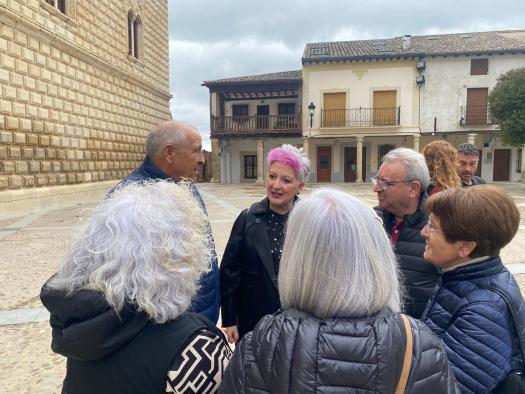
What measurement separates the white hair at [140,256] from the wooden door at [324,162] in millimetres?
23858

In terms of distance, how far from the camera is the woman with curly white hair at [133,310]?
931 millimetres

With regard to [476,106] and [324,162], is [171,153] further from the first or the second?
[476,106]

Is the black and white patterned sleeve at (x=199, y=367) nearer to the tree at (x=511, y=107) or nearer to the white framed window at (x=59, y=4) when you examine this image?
the white framed window at (x=59, y=4)

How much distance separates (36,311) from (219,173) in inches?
887

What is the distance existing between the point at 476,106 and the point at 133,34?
740 inches

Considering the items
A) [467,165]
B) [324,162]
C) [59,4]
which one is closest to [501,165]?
[324,162]

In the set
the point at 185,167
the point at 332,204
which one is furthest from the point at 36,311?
the point at 332,204

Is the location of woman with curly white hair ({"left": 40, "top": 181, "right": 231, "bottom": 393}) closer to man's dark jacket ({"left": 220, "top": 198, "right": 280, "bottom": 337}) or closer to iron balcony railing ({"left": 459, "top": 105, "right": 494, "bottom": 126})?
man's dark jacket ({"left": 220, "top": 198, "right": 280, "bottom": 337})

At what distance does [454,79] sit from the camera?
73.0ft

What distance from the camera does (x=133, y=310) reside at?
945mm

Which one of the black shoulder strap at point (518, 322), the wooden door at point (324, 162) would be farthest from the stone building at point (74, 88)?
the wooden door at point (324, 162)

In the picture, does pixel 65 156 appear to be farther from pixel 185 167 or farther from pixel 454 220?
pixel 454 220

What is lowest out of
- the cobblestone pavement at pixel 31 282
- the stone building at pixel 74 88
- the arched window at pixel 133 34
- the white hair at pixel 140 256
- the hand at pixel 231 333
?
the cobblestone pavement at pixel 31 282

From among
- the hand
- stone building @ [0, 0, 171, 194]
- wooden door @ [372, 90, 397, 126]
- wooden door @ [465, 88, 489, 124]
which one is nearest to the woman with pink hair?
the hand
